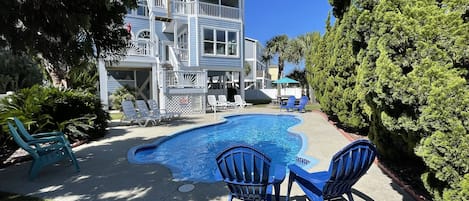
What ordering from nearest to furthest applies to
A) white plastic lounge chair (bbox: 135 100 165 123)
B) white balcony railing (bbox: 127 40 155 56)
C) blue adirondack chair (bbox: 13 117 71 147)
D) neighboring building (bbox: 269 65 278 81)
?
blue adirondack chair (bbox: 13 117 71 147), white plastic lounge chair (bbox: 135 100 165 123), white balcony railing (bbox: 127 40 155 56), neighboring building (bbox: 269 65 278 81)

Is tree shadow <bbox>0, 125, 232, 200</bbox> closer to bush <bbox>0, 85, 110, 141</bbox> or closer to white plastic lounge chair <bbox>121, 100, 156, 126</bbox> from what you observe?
bush <bbox>0, 85, 110, 141</bbox>

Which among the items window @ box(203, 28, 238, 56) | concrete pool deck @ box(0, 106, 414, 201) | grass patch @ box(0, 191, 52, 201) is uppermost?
window @ box(203, 28, 238, 56)

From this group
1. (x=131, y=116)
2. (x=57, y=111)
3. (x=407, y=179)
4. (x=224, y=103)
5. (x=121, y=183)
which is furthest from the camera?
(x=224, y=103)

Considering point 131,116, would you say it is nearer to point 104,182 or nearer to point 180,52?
point 104,182

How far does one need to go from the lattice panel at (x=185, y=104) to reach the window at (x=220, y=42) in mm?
4511

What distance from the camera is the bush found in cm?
740

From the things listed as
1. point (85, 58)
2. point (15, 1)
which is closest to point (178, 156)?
point (85, 58)

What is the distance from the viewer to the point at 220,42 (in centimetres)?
1994

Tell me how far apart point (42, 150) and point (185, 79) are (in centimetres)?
1147

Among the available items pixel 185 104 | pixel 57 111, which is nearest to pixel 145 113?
pixel 57 111

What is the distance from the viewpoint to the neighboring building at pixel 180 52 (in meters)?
16.2

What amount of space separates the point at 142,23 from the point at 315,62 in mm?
14243

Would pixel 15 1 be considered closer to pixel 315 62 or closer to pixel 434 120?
pixel 434 120

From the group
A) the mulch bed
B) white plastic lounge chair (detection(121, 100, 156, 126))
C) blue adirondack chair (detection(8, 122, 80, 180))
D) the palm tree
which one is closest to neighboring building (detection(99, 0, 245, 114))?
white plastic lounge chair (detection(121, 100, 156, 126))
